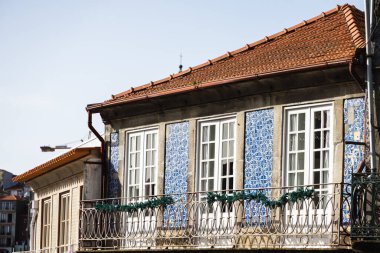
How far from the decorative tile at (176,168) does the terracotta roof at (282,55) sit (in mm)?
780

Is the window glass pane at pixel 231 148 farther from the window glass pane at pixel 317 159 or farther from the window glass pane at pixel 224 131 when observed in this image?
the window glass pane at pixel 317 159

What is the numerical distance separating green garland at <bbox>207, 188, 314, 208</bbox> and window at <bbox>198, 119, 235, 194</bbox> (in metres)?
0.25

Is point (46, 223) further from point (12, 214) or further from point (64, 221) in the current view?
point (12, 214)

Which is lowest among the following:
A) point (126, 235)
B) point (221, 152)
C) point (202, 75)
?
point (126, 235)

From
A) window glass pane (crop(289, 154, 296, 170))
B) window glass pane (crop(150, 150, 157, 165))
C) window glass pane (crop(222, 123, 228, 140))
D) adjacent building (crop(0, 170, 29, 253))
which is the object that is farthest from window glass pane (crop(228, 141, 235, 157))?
adjacent building (crop(0, 170, 29, 253))

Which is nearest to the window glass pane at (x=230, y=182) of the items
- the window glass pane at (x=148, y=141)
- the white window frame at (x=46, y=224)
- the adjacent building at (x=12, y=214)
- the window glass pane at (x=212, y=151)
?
the window glass pane at (x=212, y=151)

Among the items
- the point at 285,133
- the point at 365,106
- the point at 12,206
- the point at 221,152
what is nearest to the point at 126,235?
the point at 221,152

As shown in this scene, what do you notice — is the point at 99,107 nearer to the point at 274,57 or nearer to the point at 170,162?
the point at 170,162

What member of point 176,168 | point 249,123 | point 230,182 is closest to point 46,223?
point 176,168

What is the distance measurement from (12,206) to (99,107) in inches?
4408

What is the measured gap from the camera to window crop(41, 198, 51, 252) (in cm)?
2933

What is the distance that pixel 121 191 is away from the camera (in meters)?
23.7

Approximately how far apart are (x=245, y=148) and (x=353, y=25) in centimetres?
275

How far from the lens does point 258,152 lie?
2094 cm
